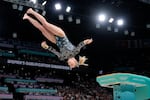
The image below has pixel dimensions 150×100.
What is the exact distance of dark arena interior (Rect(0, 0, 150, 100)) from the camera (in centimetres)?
1769

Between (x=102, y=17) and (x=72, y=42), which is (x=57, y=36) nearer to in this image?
(x=102, y=17)

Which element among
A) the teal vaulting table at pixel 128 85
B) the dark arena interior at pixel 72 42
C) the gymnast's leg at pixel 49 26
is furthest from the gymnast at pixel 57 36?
the dark arena interior at pixel 72 42

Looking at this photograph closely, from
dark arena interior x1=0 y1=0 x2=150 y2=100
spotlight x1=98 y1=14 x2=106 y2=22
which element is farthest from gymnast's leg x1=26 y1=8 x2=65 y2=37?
spotlight x1=98 y1=14 x2=106 y2=22

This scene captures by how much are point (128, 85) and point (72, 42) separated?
17.5 metres

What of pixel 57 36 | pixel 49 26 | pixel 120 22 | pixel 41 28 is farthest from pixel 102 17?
pixel 49 26

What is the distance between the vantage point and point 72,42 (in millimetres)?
22000

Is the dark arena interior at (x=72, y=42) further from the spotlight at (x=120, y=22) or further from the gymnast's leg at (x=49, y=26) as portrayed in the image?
the gymnast's leg at (x=49, y=26)

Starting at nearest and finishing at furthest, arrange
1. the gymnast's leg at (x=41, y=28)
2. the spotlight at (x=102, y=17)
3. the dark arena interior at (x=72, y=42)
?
the gymnast's leg at (x=41, y=28)
the dark arena interior at (x=72, y=42)
the spotlight at (x=102, y=17)

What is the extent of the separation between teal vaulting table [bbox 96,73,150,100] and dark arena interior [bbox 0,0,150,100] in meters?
10.9

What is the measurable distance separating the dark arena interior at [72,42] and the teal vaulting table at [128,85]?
1091 centimetres

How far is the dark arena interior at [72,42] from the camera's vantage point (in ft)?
58.0

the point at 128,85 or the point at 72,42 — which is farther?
the point at 72,42

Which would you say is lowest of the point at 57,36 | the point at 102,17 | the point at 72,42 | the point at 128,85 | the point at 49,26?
the point at 128,85

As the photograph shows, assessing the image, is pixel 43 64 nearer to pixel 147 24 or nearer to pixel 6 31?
pixel 6 31
